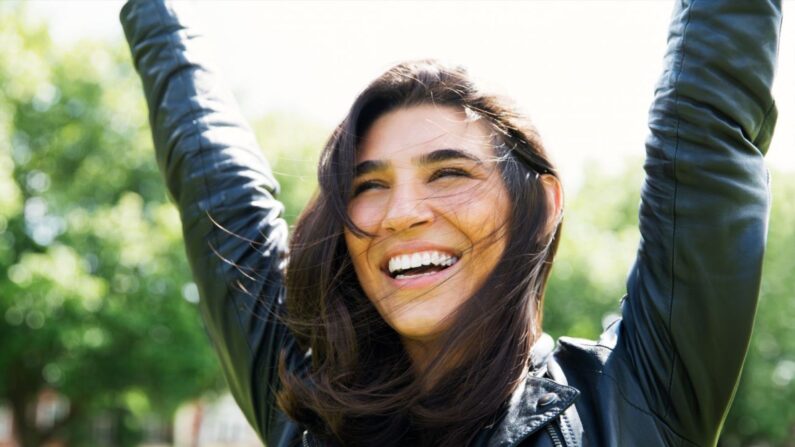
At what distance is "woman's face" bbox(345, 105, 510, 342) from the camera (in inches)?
87.0

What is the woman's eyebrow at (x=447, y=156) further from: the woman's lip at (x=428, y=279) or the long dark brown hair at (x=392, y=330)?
the woman's lip at (x=428, y=279)

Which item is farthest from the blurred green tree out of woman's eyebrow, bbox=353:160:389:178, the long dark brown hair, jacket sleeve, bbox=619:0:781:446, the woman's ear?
jacket sleeve, bbox=619:0:781:446

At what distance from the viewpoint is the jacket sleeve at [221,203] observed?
2621mm

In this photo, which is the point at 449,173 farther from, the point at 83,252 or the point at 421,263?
the point at 83,252

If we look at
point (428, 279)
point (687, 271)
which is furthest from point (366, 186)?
point (687, 271)

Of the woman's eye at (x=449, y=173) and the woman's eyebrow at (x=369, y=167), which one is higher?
A: the woman's eyebrow at (x=369, y=167)

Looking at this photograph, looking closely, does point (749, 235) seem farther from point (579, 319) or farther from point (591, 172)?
point (591, 172)

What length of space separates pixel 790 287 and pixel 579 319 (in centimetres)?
604

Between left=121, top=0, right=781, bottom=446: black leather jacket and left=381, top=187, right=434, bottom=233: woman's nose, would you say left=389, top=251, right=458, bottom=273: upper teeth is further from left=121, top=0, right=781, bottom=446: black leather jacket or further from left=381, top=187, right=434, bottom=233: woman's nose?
left=121, top=0, right=781, bottom=446: black leather jacket

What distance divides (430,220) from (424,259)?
0.33 ft

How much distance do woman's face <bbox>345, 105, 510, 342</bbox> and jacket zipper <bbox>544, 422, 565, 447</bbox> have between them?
0.36m

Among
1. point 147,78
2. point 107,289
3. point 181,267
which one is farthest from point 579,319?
point 147,78

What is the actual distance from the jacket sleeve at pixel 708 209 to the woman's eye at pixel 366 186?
72cm

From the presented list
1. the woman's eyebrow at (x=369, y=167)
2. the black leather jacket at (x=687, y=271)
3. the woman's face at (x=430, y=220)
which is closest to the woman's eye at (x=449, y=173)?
the woman's face at (x=430, y=220)
